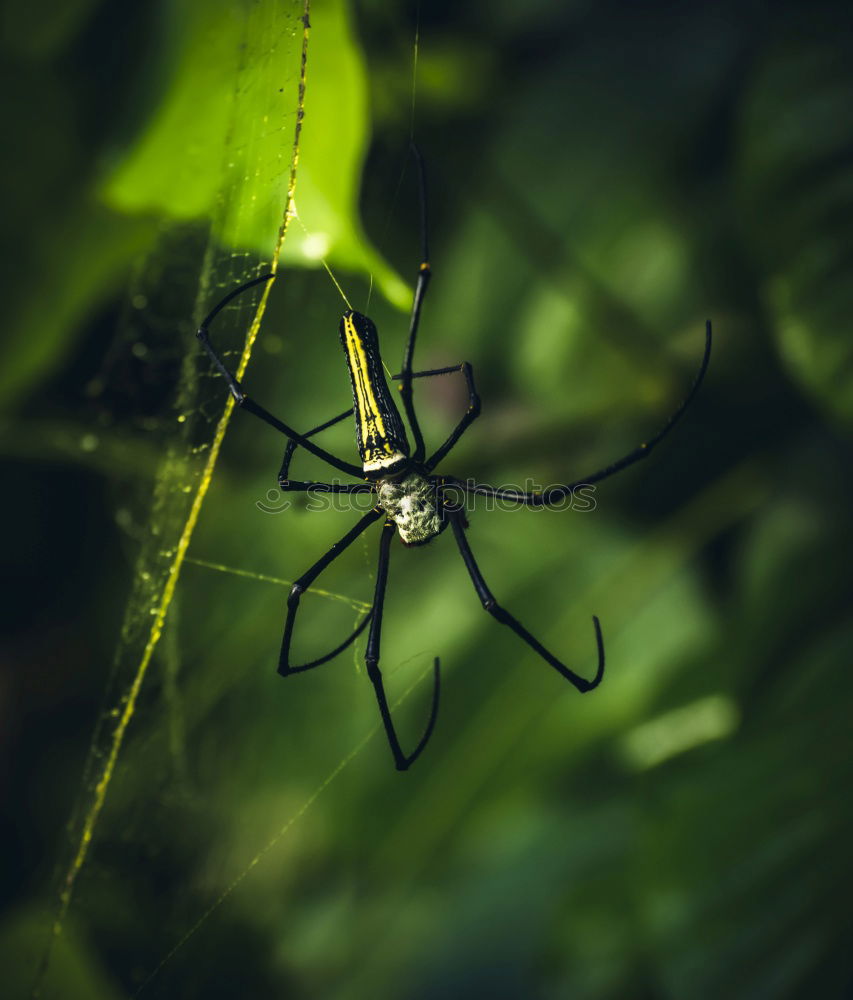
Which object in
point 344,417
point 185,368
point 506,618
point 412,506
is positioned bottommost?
point 506,618

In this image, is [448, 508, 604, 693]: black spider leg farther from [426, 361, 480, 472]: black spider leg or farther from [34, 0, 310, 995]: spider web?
[34, 0, 310, 995]: spider web

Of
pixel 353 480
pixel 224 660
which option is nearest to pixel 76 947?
pixel 224 660

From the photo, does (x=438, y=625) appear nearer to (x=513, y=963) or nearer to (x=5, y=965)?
(x=513, y=963)

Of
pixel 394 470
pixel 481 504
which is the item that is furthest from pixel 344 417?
pixel 481 504

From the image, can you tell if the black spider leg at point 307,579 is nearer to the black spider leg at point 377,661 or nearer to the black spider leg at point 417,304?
the black spider leg at point 377,661

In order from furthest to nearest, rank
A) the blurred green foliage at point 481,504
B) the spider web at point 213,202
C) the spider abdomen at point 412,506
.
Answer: the spider abdomen at point 412,506
the blurred green foliage at point 481,504
the spider web at point 213,202

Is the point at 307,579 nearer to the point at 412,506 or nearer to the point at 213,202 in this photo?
the point at 412,506

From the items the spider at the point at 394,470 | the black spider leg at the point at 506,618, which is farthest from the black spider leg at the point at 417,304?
the black spider leg at the point at 506,618
